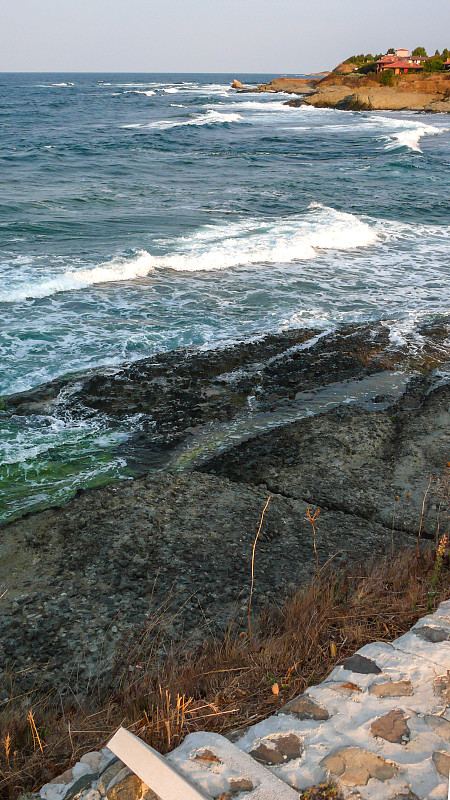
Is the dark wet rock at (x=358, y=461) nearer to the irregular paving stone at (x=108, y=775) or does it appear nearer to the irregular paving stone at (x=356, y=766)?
the irregular paving stone at (x=356, y=766)

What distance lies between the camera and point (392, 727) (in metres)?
2.34

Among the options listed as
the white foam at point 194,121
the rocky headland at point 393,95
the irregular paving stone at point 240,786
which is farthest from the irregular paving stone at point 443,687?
the rocky headland at point 393,95

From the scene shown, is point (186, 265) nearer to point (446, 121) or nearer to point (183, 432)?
point (183, 432)

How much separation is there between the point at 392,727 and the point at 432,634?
710 mm

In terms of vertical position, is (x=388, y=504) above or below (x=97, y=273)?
below

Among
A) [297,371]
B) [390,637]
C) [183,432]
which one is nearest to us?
[390,637]

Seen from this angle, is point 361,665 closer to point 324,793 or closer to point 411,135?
point 324,793

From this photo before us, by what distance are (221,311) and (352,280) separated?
3414 mm

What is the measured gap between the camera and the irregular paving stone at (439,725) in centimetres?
228

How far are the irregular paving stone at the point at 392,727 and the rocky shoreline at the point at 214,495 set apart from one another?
52.7 inches

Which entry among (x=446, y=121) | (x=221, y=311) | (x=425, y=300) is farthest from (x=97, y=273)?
(x=446, y=121)

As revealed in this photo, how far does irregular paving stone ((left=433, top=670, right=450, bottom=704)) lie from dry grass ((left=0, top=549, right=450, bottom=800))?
1.46ft

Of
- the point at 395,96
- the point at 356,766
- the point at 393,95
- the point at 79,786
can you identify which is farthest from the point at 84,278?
the point at 393,95

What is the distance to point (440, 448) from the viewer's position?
5977mm
